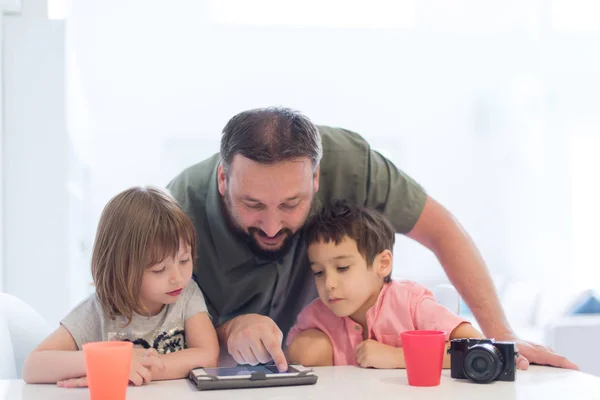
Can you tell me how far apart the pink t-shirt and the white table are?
220 mm

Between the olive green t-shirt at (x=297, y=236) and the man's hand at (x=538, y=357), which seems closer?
the man's hand at (x=538, y=357)

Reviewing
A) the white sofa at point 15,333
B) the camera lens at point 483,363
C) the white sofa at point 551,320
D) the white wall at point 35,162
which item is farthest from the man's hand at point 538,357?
the white wall at point 35,162

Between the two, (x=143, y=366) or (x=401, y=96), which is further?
(x=401, y=96)

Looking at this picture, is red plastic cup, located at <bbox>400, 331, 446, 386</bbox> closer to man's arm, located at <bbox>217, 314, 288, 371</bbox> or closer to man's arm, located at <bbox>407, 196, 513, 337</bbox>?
man's arm, located at <bbox>217, 314, 288, 371</bbox>

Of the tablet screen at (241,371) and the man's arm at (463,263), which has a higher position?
the man's arm at (463,263)

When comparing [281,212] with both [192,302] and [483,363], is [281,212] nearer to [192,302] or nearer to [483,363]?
[192,302]

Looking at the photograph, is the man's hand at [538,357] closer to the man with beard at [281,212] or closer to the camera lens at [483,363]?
the man with beard at [281,212]

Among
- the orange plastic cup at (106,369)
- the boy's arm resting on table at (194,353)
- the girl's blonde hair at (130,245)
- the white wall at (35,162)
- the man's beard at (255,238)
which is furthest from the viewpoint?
the white wall at (35,162)

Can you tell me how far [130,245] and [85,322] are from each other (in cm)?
17

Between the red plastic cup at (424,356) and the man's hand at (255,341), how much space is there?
0.22 meters

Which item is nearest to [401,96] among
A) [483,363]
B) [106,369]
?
[483,363]

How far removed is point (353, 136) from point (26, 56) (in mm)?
1272

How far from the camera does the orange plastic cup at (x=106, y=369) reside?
0.89 meters

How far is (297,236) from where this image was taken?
1.53 metres
